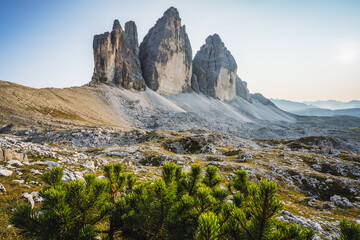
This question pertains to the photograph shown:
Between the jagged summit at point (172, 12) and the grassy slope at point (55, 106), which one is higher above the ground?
the jagged summit at point (172, 12)

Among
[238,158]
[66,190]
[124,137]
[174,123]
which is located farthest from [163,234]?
[174,123]

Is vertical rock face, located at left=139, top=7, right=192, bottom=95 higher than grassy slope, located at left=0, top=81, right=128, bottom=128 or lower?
higher

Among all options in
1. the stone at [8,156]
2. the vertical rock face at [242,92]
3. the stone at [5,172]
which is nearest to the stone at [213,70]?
the vertical rock face at [242,92]

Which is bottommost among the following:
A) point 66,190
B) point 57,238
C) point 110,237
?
point 110,237

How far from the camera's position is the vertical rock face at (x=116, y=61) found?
3219 inches

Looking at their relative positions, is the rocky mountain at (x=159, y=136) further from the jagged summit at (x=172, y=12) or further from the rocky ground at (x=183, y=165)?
the jagged summit at (x=172, y=12)

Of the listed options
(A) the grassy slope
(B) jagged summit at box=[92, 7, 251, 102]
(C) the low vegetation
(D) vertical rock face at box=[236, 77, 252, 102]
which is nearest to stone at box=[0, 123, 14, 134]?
(A) the grassy slope

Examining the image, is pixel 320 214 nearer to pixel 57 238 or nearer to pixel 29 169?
pixel 57 238

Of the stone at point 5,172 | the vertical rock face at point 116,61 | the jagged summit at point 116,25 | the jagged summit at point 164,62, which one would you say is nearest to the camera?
the stone at point 5,172

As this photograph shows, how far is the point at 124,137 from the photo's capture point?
37062 millimetres

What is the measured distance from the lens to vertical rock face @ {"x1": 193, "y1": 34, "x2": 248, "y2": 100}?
145 meters

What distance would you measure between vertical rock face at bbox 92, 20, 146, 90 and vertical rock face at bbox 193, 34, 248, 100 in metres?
65.1

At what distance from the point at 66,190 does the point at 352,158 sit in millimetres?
39476

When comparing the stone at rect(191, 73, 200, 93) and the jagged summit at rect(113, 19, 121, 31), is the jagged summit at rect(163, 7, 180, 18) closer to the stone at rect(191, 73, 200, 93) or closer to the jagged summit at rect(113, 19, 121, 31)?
the jagged summit at rect(113, 19, 121, 31)
